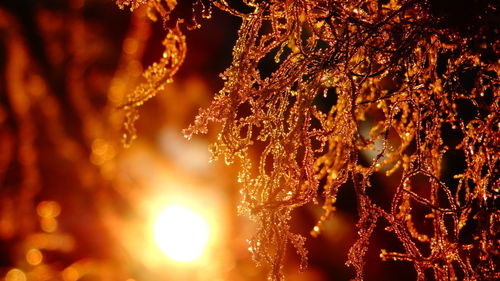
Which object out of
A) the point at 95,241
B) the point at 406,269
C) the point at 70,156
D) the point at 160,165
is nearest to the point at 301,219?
the point at 406,269

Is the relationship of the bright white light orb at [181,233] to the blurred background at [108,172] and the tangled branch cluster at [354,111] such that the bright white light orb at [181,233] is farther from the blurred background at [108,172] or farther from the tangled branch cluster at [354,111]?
the tangled branch cluster at [354,111]

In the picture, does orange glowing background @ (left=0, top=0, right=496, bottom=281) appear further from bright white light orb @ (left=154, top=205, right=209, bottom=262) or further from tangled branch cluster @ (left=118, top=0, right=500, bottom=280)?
tangled branch cluster @ (left=118, top=0, right=500, bottom=280)

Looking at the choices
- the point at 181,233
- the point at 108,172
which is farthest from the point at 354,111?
the point at 108,172

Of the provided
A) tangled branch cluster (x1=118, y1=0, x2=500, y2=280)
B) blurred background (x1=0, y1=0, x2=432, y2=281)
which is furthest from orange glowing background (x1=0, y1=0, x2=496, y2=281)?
tangled branch cluster (x1=118, y1=0, x2=500, y2=280)

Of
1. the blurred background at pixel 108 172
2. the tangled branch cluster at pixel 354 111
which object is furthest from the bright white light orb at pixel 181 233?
the tangled branch cluster at pixel 354 111

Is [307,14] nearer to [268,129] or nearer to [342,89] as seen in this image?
[342,89]

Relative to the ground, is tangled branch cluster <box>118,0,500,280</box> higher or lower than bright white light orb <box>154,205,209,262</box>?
lower

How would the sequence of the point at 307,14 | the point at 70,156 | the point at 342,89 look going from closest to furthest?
1. the point at 307,14
2. the point at 342,89
3. the point at 70,156
